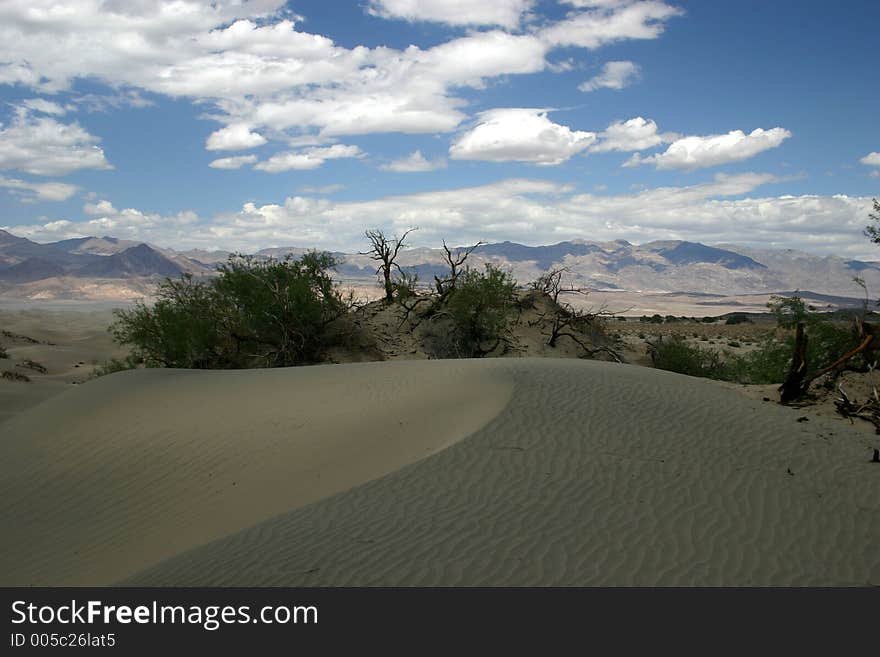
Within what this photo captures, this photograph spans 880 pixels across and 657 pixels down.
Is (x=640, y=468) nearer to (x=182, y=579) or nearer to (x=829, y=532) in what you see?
(x=829, y=532)

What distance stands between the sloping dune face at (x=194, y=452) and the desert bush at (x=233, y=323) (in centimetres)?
598

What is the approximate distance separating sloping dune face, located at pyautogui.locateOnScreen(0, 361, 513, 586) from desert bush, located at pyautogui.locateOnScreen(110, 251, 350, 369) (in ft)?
19.6

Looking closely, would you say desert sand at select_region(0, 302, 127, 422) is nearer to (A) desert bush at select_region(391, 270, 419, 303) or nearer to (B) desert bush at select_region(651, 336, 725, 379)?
(A) desert bush at select_region(391, 270, 419, 303)

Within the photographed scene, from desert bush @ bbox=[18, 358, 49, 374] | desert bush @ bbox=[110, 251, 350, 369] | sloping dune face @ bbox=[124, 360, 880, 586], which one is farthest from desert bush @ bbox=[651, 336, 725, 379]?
desert bush @ bbox=[18, 358, 49, 374]

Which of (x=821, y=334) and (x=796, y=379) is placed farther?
(x=821, y=334)

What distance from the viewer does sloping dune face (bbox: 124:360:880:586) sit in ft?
17.4

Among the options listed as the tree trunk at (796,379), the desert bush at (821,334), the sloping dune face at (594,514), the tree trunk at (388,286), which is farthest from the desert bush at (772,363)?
the tree trunk at (388,286)

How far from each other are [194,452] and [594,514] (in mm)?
6145

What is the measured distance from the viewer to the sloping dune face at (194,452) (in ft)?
24.9

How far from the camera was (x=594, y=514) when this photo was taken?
20.6 ft

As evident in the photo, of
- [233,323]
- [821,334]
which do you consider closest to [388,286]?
[233,323]

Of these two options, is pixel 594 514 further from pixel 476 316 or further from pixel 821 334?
pixel 476 316

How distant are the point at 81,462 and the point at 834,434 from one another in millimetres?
11063

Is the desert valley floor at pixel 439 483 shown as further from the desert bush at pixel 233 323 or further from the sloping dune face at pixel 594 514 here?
the desert bush at pixel 233 323
